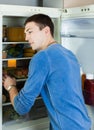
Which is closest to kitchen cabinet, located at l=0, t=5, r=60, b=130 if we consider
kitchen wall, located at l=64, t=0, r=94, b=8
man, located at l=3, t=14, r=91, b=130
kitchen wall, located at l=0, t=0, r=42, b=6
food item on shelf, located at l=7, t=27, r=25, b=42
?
food item on shelf, located at l=7, t=27, r=25, b=42

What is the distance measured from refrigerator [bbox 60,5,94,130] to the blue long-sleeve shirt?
1.80 feet

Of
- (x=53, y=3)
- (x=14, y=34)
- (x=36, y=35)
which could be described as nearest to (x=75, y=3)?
(x=53, y=3)

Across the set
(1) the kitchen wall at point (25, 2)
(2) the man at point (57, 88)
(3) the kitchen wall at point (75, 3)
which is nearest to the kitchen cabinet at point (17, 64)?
(3) the kitchen wall at point (75, 3)

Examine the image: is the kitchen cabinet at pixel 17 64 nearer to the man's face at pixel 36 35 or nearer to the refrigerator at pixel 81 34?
the refrigerator at pixel 81 34

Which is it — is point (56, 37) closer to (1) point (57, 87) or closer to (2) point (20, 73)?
(2) point (20, 73)

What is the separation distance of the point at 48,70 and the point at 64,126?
1.13 ft

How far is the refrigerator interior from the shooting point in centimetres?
203

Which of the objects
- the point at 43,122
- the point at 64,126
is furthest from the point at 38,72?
the point at 43,122

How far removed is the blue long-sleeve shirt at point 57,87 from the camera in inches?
58.4

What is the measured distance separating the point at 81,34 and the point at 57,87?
73 centimetres

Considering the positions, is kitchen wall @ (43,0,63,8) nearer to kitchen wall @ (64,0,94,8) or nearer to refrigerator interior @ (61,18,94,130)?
kitchen wall @ (64,0,94,8)

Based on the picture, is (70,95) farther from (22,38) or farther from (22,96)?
(22,38)

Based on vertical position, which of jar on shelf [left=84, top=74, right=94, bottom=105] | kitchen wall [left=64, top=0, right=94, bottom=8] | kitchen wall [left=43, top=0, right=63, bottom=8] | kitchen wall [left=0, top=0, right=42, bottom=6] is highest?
kitchen wall [left=0, top=0, right=42, bottom=6]

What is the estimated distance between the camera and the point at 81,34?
81.7 inches
